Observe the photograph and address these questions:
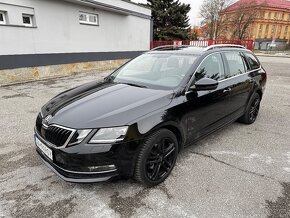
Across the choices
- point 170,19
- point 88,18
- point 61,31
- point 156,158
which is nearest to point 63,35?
point 61,31

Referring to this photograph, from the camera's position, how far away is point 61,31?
33.3 feet

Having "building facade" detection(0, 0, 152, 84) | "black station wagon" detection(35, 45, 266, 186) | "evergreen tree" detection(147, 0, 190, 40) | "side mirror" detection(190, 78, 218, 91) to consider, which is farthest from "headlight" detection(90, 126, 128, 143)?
"evergreen tree" detection(147, 0, 190, 40)

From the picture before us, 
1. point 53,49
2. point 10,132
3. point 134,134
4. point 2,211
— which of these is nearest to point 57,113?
point 134,134

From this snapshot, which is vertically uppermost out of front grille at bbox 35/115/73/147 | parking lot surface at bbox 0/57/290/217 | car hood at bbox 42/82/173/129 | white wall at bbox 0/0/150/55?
white wall at bbox 0/0/150/55

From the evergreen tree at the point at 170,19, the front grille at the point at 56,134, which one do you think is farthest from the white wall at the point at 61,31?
the evergreen tree at the point at 170,19

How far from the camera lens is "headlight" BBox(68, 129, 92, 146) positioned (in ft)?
6.98

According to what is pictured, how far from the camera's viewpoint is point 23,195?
2439 mm

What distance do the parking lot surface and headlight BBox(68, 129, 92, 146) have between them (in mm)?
709

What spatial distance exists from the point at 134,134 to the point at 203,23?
42.7 m

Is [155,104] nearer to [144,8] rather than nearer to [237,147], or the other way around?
[237,147]

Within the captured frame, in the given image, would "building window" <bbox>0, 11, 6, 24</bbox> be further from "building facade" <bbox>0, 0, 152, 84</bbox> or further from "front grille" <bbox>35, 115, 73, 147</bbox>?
"front grille" <bbox>35, 115, 73, 147</bbox>

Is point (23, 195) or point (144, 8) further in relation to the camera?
point (144, 8)

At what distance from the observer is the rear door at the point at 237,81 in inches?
145

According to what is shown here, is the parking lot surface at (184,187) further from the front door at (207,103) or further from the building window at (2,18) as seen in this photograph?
the building window at (2,18)
